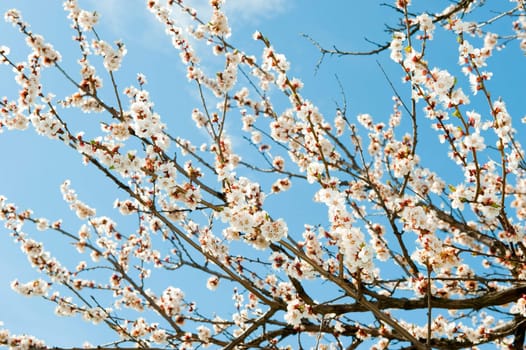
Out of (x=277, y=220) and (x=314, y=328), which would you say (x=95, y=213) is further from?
(x=277, y=220)

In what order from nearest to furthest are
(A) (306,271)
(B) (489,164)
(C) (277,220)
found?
(C) (277,220) → (B) (489,164) → (A) (306,271)

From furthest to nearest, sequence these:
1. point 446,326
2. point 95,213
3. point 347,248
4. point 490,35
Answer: point 95,213 < point 490,35 < point 446,326 < point 347,248

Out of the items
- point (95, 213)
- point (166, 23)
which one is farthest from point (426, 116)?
point (95, 213)

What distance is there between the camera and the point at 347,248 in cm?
346

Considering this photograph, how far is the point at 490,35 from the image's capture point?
618 centimetres

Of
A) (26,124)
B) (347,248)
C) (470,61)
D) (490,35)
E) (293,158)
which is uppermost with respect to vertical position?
(490,35)

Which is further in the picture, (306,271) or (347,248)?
(306,271)

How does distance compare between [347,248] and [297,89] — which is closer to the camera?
[347,248]

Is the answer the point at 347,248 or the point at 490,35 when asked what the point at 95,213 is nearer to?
the point at 347,248

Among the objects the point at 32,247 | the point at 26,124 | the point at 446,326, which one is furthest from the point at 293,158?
the point at 32,247

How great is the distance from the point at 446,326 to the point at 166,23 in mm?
4764

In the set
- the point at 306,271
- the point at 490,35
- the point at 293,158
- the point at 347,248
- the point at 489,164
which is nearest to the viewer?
the point at 347,248

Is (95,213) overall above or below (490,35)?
below

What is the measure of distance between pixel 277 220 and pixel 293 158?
10.2 ft
